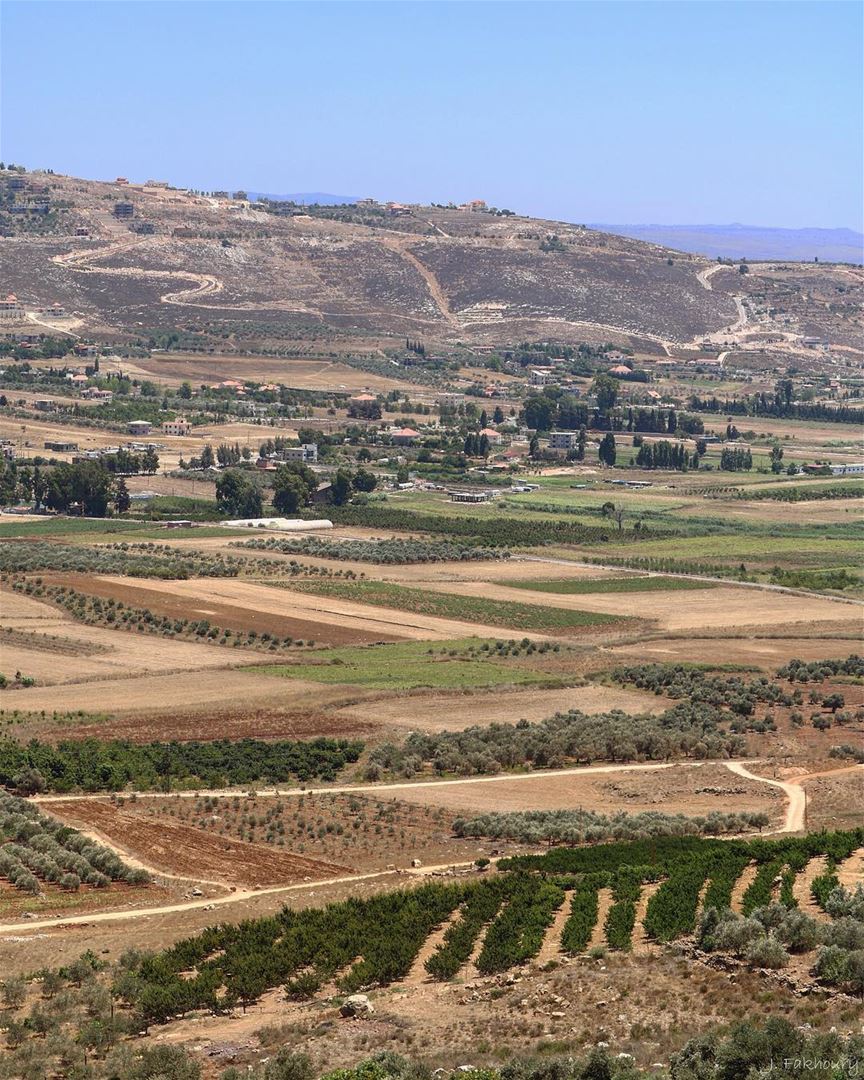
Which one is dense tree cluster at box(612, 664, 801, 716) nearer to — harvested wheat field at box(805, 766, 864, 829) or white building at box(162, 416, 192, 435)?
harvested wheat field at box(805, 766, 864, 829)

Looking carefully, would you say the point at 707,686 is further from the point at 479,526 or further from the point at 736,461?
the point at 736,461

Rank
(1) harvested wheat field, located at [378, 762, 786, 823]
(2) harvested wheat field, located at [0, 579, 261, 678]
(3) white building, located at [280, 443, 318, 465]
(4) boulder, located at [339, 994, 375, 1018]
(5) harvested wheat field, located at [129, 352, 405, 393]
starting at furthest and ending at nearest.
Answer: (5) harvested wheat field, located at [129, 352, 405, 393], (3) white building, located at [280, 443, 318, 465], (2) harvested wheat field, located at [0, 579, 261, 678], (1) harvested wheat field, located at [378, 762, 786, 823], (4) boulder, located at [339, 994, 375, 1018]

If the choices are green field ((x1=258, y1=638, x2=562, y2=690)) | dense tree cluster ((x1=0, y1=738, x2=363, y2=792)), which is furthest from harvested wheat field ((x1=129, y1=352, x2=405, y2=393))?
dense tree cluster ((x1=0, y1=738, x2=363, y2=792))

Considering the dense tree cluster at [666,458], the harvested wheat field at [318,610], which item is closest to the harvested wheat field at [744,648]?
the harvested wheat field at [318,610]

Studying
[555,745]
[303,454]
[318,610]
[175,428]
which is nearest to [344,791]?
[555,745]

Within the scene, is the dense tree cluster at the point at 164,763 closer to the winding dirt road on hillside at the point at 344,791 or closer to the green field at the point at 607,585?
the winding dirt road on hillside at the point at 344,791

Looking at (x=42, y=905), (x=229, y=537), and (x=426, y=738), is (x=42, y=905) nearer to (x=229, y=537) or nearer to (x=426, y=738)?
(x=426, y=738)
